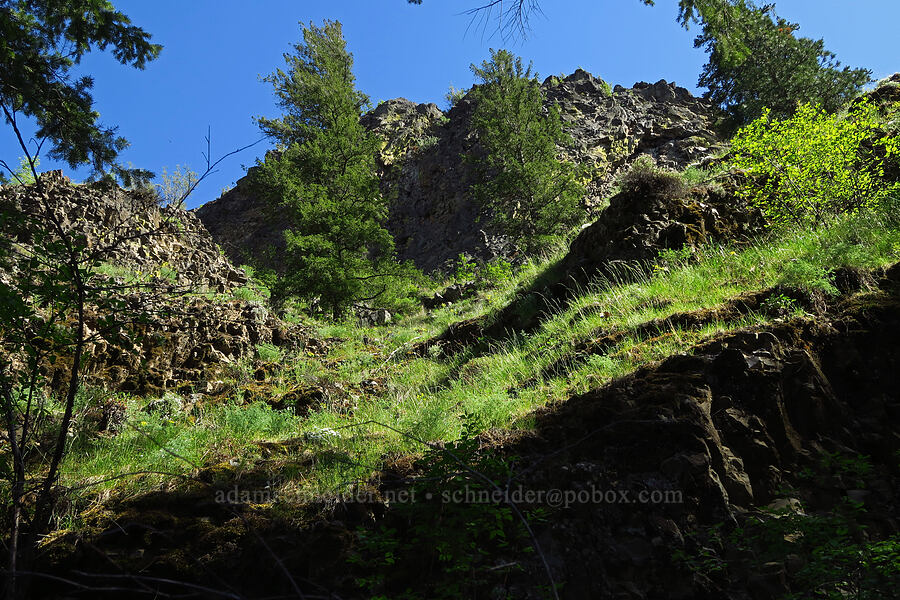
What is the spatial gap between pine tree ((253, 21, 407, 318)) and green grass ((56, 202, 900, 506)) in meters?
5.25

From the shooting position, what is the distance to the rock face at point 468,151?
2075 centimetres

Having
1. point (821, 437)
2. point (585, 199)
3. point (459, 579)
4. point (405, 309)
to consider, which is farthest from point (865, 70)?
point (459, 579)

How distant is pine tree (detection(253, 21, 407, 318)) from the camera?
12.8m

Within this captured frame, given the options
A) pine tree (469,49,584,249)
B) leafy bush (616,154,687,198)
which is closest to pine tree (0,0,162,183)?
leafy bush (616,154,687,198)

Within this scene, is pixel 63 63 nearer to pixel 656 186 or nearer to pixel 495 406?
pixel 495 406

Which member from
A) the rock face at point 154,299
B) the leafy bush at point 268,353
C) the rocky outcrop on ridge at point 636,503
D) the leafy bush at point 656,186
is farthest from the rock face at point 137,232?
the leafy bush at point 656,186

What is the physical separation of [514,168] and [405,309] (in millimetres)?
7070

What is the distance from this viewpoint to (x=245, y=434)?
4539 mm

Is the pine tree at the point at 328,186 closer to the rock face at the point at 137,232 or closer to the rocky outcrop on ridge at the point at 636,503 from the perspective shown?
the rock face at the point at 137,232

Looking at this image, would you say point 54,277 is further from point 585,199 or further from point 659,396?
point 585,199

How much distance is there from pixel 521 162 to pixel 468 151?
6.88 meters

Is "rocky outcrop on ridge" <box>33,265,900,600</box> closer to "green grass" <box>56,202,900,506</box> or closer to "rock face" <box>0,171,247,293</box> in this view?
Result: "green grass" <box>56,202,900,506</box>

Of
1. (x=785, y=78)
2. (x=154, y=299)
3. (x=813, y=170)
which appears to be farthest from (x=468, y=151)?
(x=154, y=299)

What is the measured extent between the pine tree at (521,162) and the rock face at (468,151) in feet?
6.84
